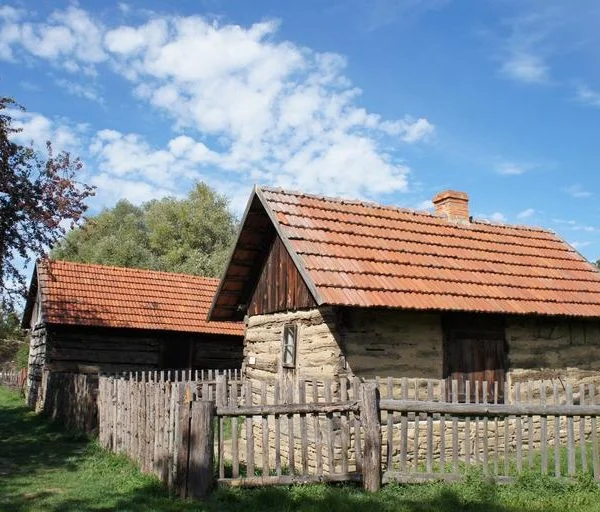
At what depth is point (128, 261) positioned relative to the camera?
40.4 metres

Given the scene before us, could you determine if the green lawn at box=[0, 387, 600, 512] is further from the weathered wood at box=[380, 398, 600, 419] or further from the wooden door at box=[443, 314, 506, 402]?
the wooden door at box=[443, 314, 506, 402]

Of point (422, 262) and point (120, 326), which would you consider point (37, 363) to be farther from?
point (422, 262)

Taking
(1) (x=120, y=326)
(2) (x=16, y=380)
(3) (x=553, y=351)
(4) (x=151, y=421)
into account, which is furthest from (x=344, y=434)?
(2) (x=16, y=380)

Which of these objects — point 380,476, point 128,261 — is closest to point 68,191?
point 380,476

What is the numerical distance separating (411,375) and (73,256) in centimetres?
3664

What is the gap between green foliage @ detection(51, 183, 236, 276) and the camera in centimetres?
4025

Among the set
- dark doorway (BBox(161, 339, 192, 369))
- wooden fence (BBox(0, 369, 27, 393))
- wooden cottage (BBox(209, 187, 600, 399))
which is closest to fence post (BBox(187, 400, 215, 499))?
wooden cottage (BBox(209, 187, 600, 399))

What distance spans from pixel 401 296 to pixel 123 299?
12.7 m

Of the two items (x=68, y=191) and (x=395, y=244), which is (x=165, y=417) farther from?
(x=68, y=191)

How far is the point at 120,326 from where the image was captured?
18.6 meters

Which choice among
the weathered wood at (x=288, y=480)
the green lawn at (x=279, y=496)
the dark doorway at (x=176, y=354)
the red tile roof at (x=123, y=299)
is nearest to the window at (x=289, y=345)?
the green lawn at (x=279, y=496)

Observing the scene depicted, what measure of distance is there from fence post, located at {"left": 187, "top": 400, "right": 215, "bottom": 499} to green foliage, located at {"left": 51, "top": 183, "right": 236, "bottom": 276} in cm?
3146

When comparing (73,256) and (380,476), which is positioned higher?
(73,256)

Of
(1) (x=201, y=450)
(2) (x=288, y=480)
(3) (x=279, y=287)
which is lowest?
(2) (x=288, y=480)
